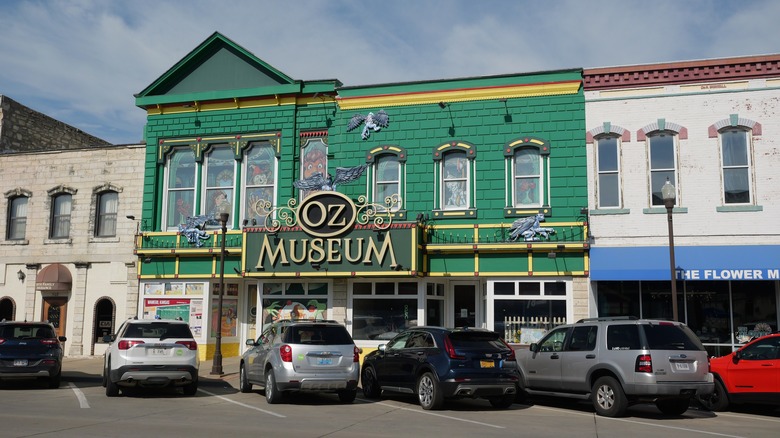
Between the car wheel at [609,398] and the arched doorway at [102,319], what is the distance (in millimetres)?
18045

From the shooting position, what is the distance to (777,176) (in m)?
20.3

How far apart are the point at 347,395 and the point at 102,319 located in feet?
47.4

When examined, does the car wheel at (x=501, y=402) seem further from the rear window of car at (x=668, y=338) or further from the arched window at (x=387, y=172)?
the arched window at (x=387, y=172)

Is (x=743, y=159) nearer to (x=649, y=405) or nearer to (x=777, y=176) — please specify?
(x=777, y=176)

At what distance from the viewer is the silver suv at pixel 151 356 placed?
15.6m

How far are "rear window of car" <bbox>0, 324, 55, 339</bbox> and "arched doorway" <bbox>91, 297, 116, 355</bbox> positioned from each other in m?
7.82

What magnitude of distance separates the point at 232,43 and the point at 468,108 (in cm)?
848

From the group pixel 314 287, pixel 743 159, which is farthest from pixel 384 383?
pixel 743 159

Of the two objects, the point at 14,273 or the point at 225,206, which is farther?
the point at 14,273

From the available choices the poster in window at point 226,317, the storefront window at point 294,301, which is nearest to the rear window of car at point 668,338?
the storefront window at point 294,301

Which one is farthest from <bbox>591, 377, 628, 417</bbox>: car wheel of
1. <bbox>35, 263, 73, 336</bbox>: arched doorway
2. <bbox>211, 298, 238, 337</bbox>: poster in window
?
<bbox>35, 263, 73, 336</bbox>: arched doorway

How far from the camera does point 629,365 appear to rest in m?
13.4

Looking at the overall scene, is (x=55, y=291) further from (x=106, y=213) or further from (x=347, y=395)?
(x=347, y=395)

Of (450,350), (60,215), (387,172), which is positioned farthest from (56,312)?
(450,350)
